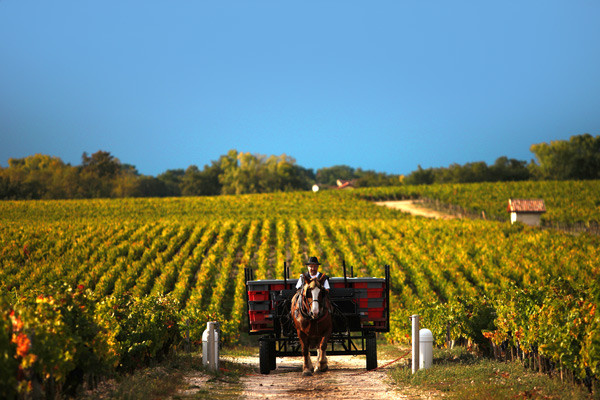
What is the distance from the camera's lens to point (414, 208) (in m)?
70.1

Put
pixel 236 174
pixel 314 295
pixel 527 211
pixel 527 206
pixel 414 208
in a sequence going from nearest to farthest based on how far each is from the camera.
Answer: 1. pixel 314 295
2. pixel 527 211
3. pixel 527 206
4. pixel 414 208
5. pixel 236 174

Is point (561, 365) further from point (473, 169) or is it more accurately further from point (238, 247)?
point (473, 169)

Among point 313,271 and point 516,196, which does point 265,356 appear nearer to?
point 313,271

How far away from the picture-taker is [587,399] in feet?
28.0

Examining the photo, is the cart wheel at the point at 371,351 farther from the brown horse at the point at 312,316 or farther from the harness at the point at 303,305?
the harness at the point at 303,305

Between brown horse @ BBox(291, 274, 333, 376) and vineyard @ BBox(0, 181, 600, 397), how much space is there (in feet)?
9.17

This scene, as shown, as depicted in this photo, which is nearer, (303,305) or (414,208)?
(303,305)

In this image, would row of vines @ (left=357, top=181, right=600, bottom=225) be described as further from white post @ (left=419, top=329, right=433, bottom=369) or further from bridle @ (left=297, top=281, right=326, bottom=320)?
bridle @ (left=297, top=281, right=326, bottom=320)

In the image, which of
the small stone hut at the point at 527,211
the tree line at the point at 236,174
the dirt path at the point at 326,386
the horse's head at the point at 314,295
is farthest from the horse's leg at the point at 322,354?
the tree line at the point at 236,174

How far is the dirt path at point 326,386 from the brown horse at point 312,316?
56cm

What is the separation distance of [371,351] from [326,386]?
2607mm

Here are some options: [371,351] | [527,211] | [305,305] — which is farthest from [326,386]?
[527,211]

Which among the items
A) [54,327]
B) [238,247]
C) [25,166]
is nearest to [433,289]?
[238,247]

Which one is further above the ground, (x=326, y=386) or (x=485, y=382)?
(x=485, y=382)
